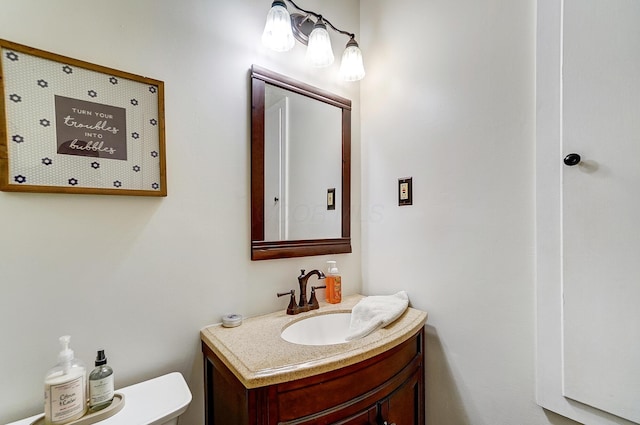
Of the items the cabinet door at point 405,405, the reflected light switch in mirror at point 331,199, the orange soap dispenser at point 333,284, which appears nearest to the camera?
the cabinet door at point 405,405

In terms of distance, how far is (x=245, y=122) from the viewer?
3.70 feet

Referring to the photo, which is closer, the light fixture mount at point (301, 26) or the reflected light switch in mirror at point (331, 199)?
the light fixture mount at point (301, 26)

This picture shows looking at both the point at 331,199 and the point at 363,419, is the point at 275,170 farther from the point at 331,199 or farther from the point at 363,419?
the point at 363,419

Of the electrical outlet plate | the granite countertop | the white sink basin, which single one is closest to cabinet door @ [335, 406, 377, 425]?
the granite countertop

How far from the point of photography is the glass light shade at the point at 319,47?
124cm

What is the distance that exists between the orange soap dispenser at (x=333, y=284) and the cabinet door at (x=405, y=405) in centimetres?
45

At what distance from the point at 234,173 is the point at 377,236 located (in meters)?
0.80

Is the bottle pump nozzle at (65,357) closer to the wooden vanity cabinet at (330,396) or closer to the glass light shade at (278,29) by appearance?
the wooden vanity cabinet at (330,396)

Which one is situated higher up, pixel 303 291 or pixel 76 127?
pixel 76 127

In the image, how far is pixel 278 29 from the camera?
44.1 inches

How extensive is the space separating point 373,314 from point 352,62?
1209 mm

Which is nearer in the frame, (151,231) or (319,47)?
(151,231)

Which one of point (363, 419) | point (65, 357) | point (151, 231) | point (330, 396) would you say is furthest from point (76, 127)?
point (363, 419)

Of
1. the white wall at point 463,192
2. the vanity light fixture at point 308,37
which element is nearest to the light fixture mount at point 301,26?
the vanity light fixture at point 308,37
